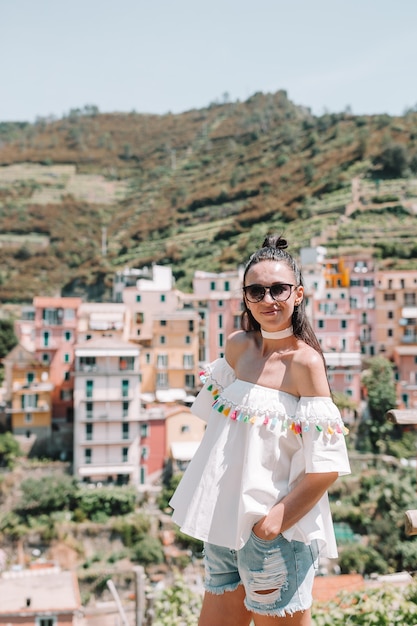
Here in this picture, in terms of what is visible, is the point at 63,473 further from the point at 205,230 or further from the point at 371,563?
the point at 205,230

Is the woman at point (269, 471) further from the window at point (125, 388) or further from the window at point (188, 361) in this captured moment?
the window at point (188, 361)

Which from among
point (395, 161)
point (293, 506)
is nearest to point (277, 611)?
point (293, 506)

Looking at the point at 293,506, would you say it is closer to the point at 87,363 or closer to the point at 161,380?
the point at 87,363

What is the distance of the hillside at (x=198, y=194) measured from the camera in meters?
35.9

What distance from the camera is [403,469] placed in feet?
60.3

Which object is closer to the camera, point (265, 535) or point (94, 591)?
point (265, 535)

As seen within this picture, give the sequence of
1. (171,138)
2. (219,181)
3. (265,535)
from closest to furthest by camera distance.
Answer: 1. (265,535)
2. (219,181)
3. (171,138)

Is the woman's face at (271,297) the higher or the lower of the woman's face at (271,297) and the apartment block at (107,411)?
the higher

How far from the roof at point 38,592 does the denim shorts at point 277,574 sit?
32.3 feet

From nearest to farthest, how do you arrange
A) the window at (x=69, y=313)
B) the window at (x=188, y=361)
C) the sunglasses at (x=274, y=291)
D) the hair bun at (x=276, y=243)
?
the sunglasses at (x=274, y=291) < the hair bun at (x=276, y=243) < the window at (x=69, y=313) < the window at (x=188, y=361)

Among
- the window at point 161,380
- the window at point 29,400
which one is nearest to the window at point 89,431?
the window at point 29,400

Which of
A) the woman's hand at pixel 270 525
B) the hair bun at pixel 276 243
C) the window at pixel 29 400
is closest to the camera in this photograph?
the woman's hand at pixel 270 525

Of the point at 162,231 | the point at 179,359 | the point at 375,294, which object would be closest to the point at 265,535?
the point at 179,359

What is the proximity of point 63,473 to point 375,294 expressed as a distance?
12850 millimetres
